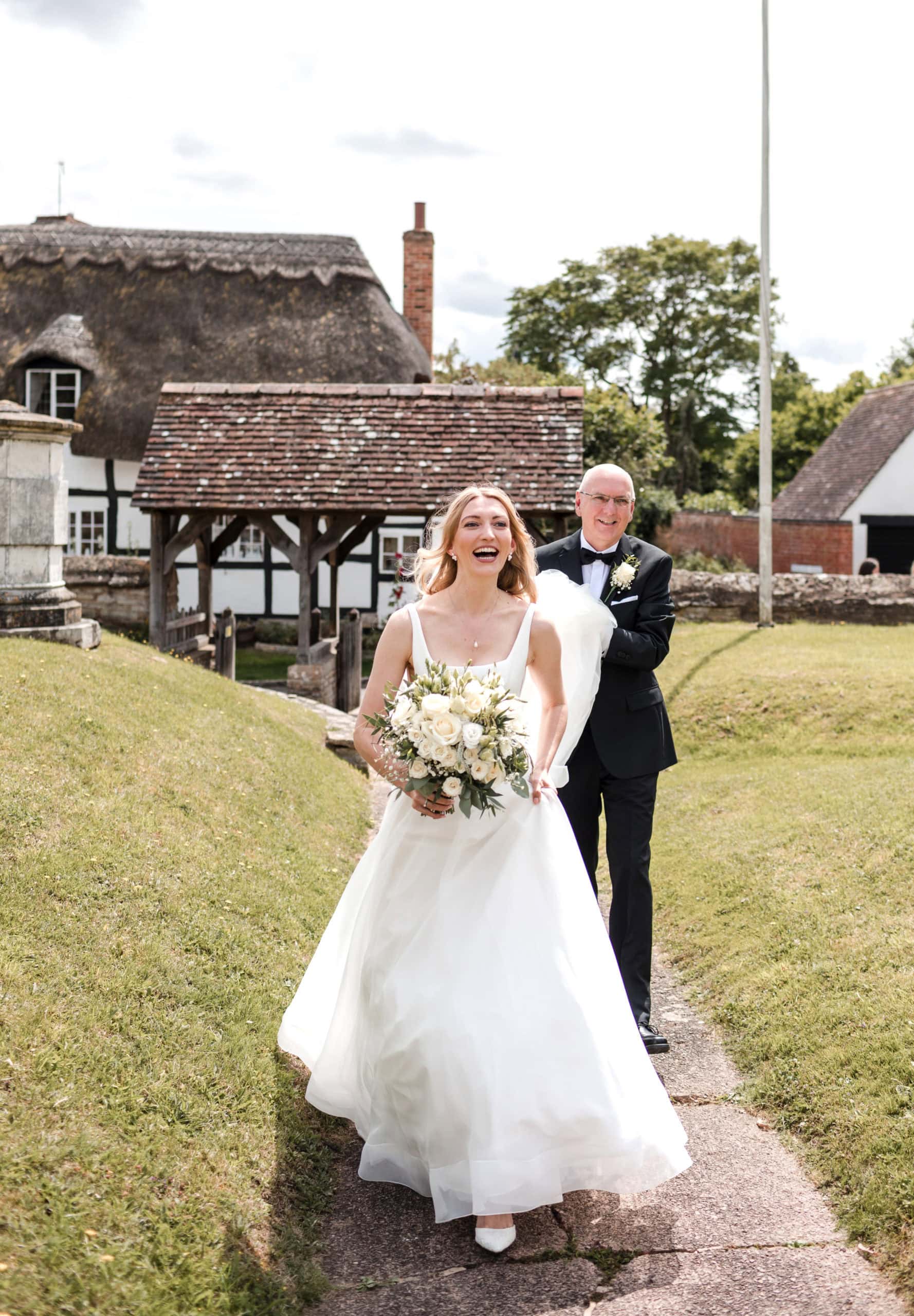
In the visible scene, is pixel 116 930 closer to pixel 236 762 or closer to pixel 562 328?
pixel 236 762

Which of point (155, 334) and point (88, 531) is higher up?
point (155, 334)

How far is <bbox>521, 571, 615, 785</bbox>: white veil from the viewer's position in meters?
5.14

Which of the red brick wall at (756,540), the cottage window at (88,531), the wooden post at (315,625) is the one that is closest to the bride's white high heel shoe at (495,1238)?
the wooden post at (315,625)

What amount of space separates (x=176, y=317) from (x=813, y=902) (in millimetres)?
22604

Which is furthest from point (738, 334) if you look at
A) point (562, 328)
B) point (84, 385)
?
point (84, 385)

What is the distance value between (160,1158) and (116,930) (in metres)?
1.54

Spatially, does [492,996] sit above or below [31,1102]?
above

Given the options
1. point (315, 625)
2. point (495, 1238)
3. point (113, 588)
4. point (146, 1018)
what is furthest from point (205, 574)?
point (495, 1238)

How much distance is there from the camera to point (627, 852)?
5387 mm

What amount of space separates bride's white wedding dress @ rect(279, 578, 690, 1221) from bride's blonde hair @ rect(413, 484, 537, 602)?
22 centimetres

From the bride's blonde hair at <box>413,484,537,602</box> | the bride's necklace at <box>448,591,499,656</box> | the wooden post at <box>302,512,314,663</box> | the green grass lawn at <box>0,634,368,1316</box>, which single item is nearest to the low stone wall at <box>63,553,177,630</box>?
the wooden post at <box>302,512,314,663</box>

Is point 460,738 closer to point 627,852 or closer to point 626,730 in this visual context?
point 626,730

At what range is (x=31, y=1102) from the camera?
3.74 meters

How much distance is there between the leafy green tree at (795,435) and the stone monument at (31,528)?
134ft
